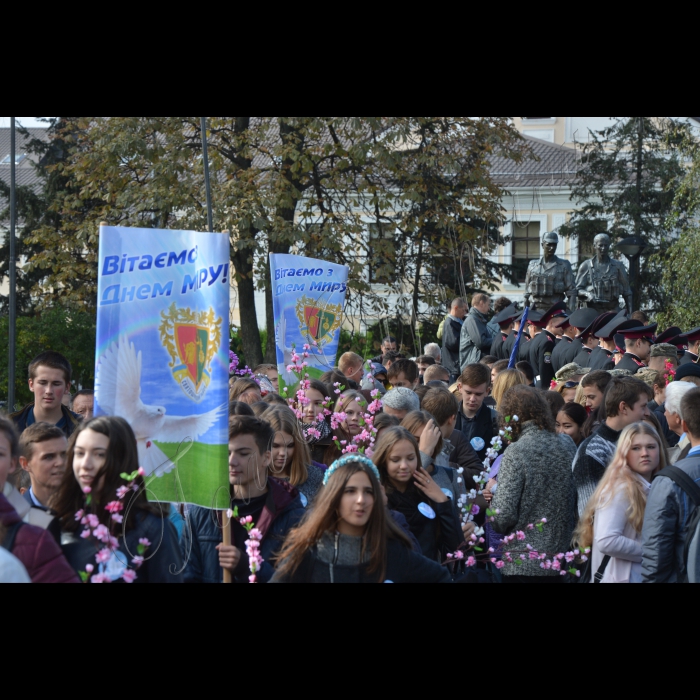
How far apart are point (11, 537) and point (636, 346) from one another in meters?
8.14

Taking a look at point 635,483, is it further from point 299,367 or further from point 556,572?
point 299,367

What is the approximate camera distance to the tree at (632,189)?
35875mm

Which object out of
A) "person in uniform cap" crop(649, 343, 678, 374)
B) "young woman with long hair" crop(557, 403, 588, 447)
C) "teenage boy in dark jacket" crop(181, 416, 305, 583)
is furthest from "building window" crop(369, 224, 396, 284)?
"teenage boy in dark jacket" crop(181, 416, 305, 583)

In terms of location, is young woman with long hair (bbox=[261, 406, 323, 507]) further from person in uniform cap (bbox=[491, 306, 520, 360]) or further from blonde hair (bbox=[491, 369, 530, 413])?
person in uniform cap (bbox=[491, 306, 520, 360])

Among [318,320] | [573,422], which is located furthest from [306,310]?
[573,422]

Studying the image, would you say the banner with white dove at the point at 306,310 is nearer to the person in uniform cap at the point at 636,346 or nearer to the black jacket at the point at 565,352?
the person in uniform cap at the point at 636,346

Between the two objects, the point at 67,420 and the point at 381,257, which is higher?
the point at 381,257

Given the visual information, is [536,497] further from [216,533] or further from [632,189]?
[632,189]

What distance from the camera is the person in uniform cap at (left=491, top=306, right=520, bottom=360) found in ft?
44.7

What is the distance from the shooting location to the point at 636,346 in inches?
412

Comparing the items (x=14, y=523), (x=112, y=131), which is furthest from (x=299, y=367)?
(x=112, y=131)

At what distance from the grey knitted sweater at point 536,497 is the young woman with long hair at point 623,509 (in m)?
0.41

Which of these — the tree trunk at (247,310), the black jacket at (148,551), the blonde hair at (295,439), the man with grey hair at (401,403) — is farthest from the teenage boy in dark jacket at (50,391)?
the tree trunk at (247,310)

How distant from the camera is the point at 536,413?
5918mm
